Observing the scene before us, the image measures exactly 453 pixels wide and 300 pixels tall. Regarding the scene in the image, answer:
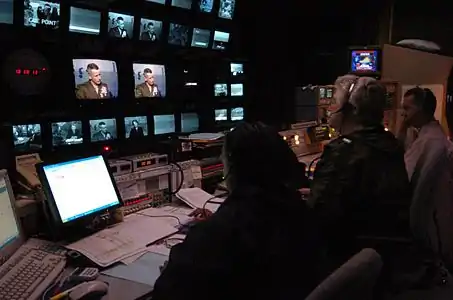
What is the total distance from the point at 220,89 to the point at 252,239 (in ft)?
14.9

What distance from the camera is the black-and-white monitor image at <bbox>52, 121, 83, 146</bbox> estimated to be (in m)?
4.01

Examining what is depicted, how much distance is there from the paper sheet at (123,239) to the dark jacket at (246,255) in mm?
524

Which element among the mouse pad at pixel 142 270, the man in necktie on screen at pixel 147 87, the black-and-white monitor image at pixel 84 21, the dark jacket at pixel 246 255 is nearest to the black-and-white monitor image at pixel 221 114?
the man in necktie on screen at pixel 147 87

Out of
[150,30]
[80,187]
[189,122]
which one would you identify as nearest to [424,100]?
[80,187]

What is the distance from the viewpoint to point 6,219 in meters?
1.75

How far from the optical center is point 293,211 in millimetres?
1477

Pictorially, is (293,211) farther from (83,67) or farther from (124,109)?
(124,109)

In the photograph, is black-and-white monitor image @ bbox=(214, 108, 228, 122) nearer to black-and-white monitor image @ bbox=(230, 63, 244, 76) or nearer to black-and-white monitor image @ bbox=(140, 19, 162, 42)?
black-and-white monitor image @ bbox=(230, 63, 244, 76)

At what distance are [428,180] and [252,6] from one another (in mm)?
4286

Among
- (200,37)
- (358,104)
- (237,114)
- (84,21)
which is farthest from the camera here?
(237,114)

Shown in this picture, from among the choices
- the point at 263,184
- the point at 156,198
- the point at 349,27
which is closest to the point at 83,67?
the point at 156,198

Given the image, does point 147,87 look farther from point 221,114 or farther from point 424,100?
point 424,100

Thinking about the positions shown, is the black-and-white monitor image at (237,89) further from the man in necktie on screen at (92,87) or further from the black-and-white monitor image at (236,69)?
the man in necktie on screen at (92,87)

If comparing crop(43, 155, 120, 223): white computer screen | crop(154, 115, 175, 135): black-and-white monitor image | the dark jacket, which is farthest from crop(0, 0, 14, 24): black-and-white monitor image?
the dark jacket
